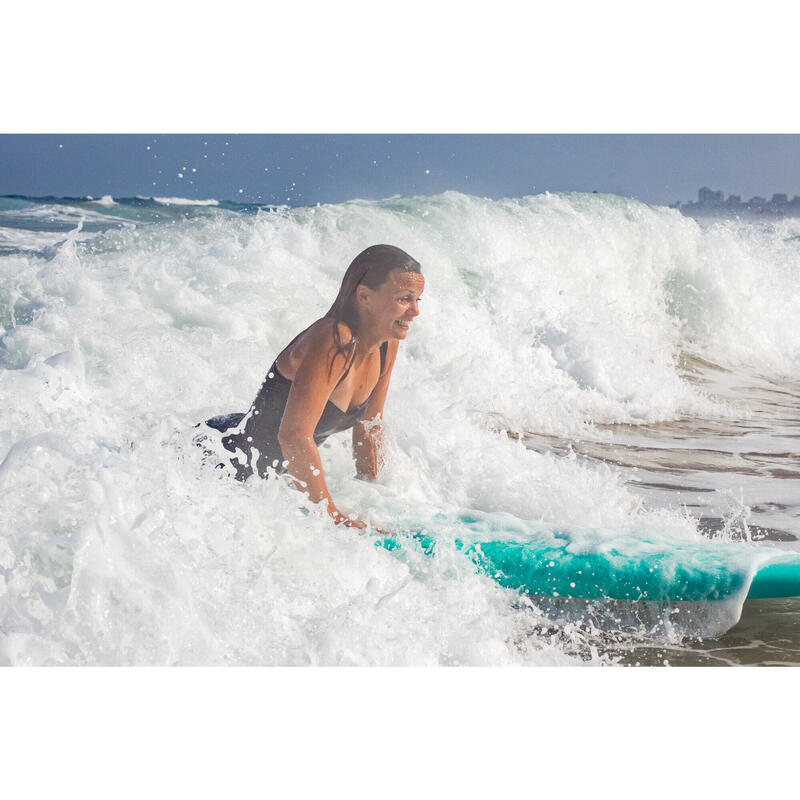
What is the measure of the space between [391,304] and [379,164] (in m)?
0.79

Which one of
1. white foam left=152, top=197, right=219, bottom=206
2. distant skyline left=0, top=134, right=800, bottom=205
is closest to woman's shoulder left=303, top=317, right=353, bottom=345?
distant skyline left=0, top=134, right=800, bottom=205

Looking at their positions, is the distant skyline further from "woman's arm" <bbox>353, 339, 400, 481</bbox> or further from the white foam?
"woman's arm" <bbox>353, 339, 400, 481</bbox>

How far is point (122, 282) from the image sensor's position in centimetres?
333

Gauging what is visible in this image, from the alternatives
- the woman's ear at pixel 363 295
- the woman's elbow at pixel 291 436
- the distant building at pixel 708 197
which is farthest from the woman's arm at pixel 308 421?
the distant building at pixel 708 197

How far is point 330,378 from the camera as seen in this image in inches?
94.3

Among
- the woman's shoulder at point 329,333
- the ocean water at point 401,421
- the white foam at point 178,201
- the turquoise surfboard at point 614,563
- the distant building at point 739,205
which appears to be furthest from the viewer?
the distant building at point 739,205

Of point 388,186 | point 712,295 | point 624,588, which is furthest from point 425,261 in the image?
point 624,588

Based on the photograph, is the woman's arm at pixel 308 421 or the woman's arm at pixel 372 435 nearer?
the woman's arm at pixel 308 421

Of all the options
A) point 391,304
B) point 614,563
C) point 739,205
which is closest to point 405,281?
point 391,304

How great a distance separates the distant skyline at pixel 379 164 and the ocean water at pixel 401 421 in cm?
10

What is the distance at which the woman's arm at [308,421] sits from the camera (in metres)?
2.37

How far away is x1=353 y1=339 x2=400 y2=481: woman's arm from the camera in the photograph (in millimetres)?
2584

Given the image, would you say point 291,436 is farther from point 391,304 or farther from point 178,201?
point 178,201

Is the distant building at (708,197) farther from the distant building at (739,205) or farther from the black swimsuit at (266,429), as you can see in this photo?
the black swimsuit at (266,429)
